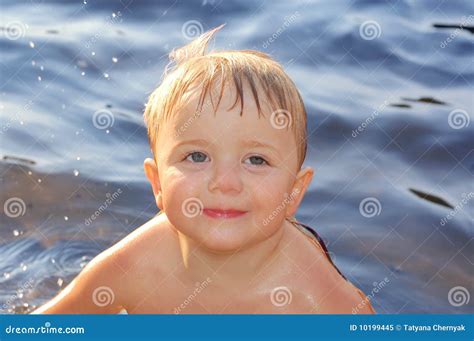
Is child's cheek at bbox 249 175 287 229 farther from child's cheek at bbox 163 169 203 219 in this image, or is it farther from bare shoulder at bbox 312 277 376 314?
bare shoulder at bbox 312 277 376 314

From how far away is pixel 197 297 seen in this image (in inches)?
180

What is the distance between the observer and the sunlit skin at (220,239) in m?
4.12

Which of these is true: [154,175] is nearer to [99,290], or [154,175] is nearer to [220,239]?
[220,239]

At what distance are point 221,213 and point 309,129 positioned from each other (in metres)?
2.86

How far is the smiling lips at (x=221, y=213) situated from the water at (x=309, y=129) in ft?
5.90

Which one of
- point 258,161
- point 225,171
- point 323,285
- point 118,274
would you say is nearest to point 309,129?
point 323,285

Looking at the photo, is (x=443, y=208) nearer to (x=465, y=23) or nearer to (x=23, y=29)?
(x=465, y=23)

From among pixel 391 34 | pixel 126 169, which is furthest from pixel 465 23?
pixel 126 169

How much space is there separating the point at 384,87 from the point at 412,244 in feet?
5.31

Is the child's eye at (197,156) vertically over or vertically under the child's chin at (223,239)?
over

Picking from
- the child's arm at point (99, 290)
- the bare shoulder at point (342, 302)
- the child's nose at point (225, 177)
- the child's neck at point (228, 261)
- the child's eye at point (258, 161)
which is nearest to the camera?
the child's nose at point (225, 177)

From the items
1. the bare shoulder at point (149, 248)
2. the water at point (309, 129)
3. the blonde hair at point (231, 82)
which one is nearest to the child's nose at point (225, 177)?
the blonde hair at point (231, 82)

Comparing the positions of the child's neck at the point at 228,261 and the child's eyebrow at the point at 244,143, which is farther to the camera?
the child's neck at the point at 228,261

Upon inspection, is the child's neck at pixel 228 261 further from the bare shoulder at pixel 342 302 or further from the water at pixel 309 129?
the water at pixel 309 129
